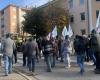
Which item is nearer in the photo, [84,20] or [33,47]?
[33,47]

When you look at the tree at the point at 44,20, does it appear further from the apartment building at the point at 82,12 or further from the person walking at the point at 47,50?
the person walking at the point at 47,50

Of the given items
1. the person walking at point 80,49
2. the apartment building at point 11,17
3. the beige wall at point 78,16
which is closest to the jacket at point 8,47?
the person walking at point 80,49

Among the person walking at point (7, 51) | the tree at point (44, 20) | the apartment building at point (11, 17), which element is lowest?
the person walking at point (7, 51)

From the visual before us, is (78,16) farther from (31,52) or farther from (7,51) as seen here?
(7,51)

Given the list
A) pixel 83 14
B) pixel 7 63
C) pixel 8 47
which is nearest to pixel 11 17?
pixel 83 14

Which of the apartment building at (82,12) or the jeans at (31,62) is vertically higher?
the apartment building at (82,12)

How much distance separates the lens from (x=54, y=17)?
190 ft

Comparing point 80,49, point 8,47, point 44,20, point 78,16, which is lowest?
point 80,49

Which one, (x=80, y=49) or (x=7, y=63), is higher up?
(x=80, y=49)

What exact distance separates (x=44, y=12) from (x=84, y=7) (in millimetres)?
8404

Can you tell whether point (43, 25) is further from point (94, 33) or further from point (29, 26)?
point (94, 33)

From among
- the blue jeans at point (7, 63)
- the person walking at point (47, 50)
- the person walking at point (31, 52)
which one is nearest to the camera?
the blue jeans at point (7, 63)

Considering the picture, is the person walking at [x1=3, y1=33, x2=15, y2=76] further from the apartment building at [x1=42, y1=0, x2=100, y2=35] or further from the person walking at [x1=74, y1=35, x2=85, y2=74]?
the apartment building at [x1=42, y1=0, x2=100, y2=35]

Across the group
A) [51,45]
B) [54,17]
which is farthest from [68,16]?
[51,45]
